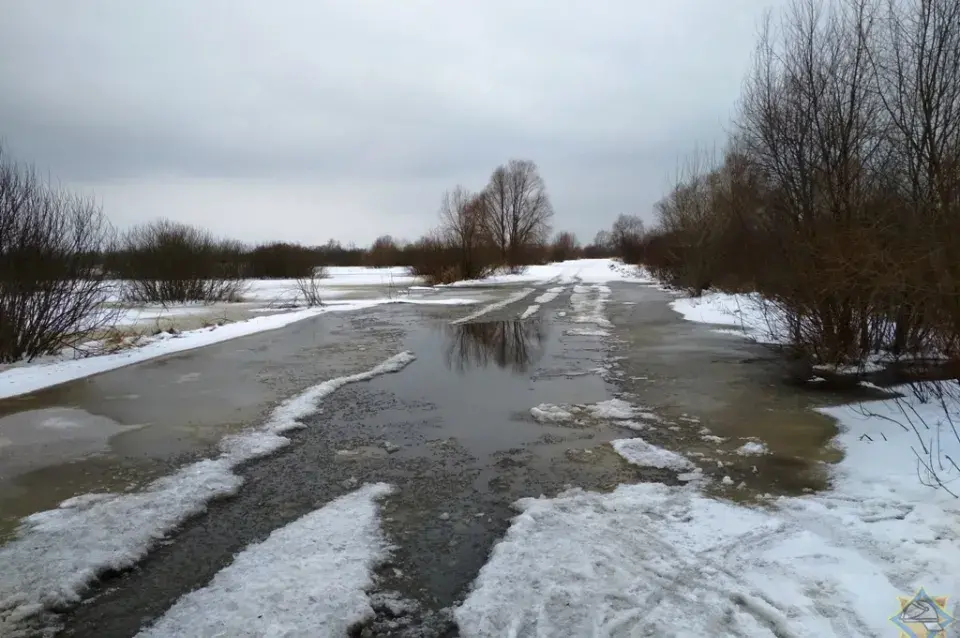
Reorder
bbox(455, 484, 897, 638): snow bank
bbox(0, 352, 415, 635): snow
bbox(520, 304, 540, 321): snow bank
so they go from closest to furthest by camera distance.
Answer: bbox(455, 484, 897, 638): snow bank
bbox(0, 352, 415, 635): snow
bbox(520, 304, 540, 321): snow bank

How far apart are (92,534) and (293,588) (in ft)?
6.32

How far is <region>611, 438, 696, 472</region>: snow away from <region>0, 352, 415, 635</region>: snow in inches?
152

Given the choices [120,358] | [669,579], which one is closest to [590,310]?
[120,358]

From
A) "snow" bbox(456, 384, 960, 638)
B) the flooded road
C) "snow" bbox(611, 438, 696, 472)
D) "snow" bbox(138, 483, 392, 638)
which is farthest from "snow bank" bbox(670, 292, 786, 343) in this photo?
"snow" bbox(138, 483, 392, 638)

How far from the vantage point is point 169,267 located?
30.7 metres

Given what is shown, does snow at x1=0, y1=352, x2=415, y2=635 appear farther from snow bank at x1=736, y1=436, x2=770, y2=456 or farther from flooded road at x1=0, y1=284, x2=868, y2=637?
snow bank at x1=736, y1=436, x2=770, y2=456

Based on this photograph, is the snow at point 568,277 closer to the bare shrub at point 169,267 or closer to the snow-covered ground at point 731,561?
the bare shrub at point 169,267

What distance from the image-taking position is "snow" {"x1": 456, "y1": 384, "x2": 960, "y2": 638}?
323 centimetres

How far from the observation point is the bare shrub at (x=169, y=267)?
99.6 ft

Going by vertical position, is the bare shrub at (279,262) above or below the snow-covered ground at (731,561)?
above

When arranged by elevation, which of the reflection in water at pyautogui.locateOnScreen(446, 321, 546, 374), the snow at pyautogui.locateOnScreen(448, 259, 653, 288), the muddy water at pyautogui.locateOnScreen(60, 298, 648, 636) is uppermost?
the snow at pyautogui.locateOnScreen(448, 259, 653, 288)

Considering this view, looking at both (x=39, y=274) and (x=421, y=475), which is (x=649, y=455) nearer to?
(x=421, y=475)

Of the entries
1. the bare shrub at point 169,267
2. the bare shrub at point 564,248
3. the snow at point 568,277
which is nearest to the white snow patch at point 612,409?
the bare shrub at point 169,267

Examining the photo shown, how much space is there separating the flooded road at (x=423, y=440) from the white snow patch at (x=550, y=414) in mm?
146
